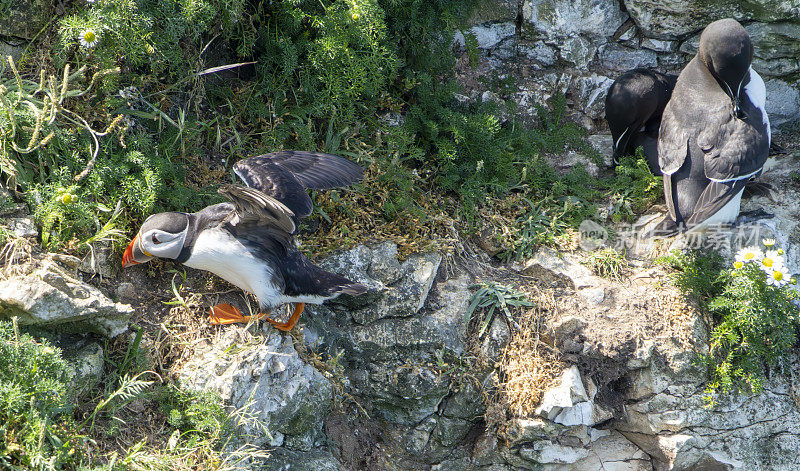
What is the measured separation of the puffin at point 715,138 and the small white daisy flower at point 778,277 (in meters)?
0.48

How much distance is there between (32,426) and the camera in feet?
9.34

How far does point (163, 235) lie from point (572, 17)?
355 cm

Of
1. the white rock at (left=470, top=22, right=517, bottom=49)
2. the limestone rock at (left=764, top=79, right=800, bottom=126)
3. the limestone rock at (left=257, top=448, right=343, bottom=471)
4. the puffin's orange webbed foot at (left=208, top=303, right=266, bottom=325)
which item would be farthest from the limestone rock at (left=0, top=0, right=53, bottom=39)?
the limestone rock at (left=764, top=79, right=800, bottom=126)

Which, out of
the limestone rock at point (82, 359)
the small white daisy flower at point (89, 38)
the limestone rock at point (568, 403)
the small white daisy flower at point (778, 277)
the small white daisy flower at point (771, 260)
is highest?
the small white daisy flower at point (89, 38)

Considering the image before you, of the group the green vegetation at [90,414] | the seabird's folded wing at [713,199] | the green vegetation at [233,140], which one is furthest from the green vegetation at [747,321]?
the green vegetation at [90,414]

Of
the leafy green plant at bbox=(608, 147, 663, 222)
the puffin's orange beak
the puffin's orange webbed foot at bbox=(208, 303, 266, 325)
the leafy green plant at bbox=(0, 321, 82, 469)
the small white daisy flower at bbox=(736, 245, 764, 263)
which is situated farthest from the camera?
the leafy green plant at bbox=(608, 147, 663, 222)

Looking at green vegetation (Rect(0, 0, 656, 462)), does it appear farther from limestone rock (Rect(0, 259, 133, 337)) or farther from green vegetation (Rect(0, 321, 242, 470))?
limestone rock (Rect(0, 259, 133, 337))

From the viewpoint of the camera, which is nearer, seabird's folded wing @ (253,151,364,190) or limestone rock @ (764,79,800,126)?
seabird's folded wing @ (253,151,364,190)

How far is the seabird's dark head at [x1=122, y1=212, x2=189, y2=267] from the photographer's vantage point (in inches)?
134

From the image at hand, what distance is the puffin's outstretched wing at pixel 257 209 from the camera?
10.6 feet

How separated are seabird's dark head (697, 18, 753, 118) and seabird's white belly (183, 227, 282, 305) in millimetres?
3095

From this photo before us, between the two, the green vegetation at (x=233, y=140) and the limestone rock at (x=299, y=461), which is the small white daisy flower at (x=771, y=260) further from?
the limestone rock at (x=299, y=461)

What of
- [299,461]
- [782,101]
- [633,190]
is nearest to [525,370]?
[299,461]

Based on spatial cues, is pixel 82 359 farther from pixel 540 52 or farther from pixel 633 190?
pixel 540 52
